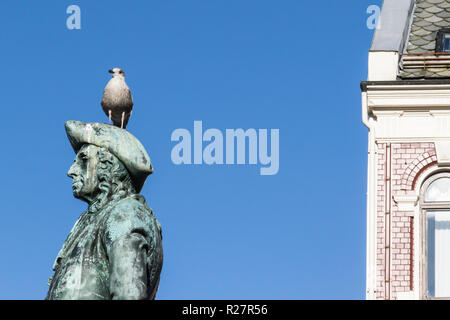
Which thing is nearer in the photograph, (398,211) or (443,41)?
(398,211)

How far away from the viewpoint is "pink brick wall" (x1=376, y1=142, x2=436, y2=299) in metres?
23.1

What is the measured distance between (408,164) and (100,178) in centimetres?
1615

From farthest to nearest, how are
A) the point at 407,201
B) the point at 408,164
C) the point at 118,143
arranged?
the point at 408,164
the point at 407,201
the point at 118,143

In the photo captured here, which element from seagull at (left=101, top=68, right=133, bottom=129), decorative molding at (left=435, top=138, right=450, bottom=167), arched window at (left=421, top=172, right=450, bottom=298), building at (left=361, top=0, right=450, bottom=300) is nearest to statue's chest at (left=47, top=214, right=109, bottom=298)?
seagull at (left=101, top=68, right=133, bottom=129)

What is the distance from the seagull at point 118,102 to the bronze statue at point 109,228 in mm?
706

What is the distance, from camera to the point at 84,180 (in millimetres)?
7953

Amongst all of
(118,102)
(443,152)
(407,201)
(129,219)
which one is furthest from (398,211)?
(129,219)

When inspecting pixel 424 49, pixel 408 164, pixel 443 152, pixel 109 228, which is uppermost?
pixel 424 49

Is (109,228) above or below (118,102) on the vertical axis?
below

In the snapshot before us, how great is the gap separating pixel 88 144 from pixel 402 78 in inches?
647

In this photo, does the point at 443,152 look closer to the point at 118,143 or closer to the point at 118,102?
the point at 118,102

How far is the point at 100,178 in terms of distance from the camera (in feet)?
26.0

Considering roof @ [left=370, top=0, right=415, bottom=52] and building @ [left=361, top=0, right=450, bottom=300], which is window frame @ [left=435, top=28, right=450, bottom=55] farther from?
roof @ [left=370, top=0, right=415, bottom=52]

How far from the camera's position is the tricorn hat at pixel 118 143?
312 inches
